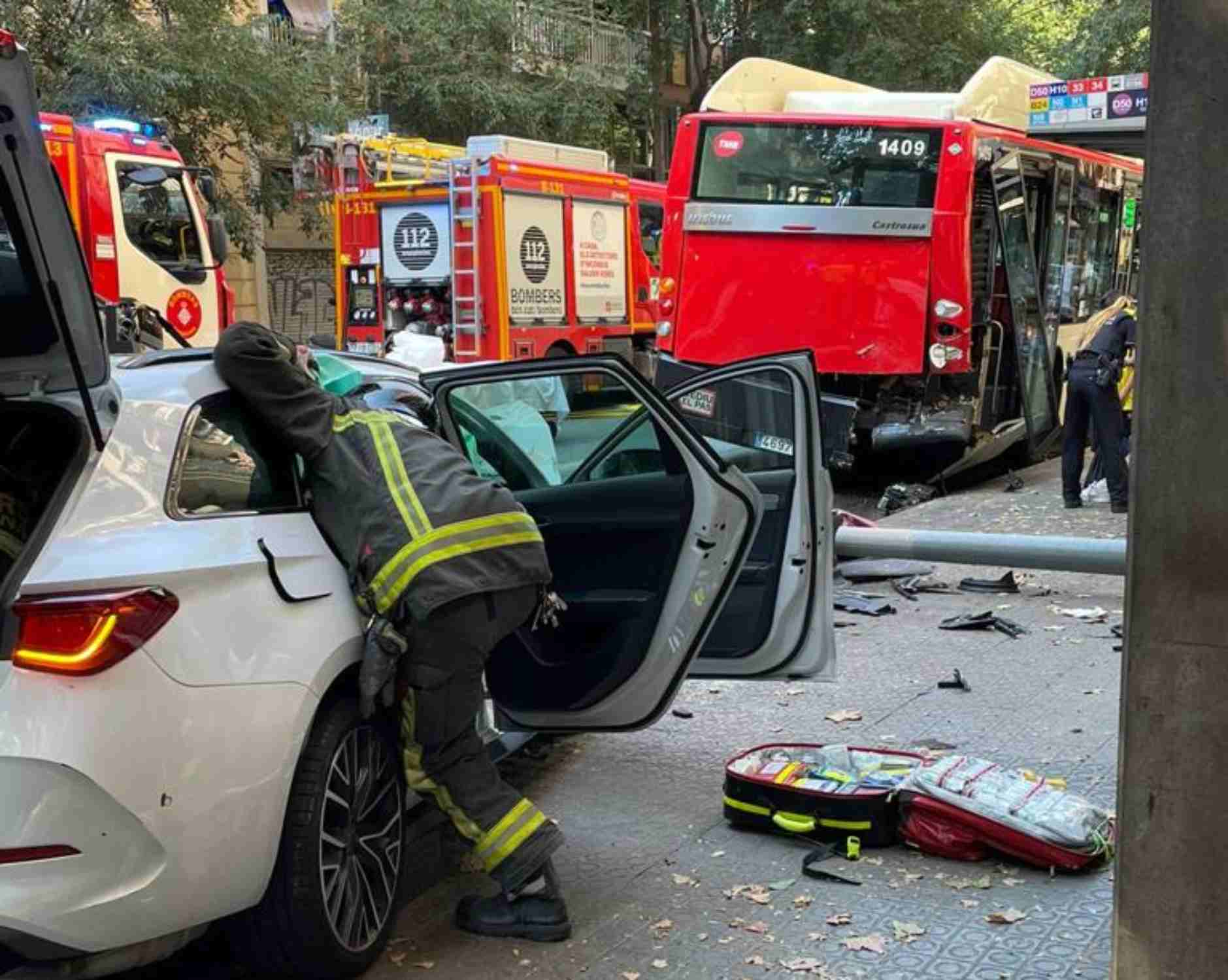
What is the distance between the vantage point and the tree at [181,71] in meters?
13.7

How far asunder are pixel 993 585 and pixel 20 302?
5.97 metres

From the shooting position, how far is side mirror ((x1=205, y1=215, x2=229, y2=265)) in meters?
12.8

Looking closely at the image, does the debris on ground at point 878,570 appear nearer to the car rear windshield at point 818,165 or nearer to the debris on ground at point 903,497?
the debris on ground at point 903,497

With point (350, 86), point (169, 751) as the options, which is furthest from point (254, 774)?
point (350, 86)

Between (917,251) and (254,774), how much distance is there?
338 inches

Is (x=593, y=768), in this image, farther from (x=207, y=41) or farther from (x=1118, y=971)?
(x=207, y=41)

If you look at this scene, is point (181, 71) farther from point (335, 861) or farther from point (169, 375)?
point (335, 861)

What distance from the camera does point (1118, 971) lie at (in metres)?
2.65

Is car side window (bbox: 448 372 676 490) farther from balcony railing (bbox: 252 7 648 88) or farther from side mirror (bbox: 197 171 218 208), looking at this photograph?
balcony railing (bbox: 252 7 648 88)

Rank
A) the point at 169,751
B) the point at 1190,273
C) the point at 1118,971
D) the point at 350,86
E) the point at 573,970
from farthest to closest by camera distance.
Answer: the point at 350,86 < the point at 573,970 < the point at 169,751 < the point at 1118,971 < the point at 1190,273

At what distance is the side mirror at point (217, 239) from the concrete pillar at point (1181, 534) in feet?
37.4

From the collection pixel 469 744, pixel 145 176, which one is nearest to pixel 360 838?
pixel 469 744

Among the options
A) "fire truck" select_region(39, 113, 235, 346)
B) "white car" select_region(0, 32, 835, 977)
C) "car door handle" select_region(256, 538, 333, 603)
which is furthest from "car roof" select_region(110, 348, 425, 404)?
"fire truck" select_region(39, 113, 235, 346)

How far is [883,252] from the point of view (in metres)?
10.8
